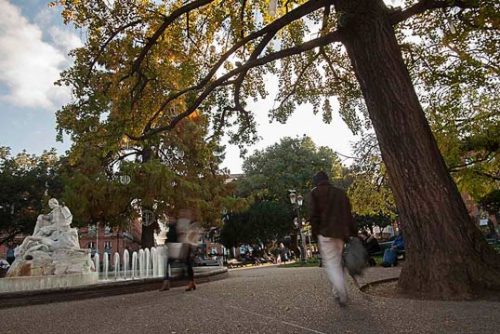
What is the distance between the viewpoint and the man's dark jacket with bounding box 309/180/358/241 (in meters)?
5.04

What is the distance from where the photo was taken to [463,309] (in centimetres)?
435

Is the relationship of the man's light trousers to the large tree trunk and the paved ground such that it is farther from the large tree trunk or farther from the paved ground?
the large tree trunk

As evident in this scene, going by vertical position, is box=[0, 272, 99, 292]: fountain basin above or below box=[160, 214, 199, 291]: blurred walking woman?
below

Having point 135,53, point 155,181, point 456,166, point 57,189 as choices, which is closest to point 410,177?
point 135,53

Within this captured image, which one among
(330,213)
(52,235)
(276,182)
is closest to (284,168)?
(276,182)

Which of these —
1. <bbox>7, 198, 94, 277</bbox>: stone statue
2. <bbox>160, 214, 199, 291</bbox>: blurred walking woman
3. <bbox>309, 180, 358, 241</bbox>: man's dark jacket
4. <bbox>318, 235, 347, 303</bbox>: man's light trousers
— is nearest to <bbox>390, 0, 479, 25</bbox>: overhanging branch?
<bbox>309, 180, 358, 241</bbox>: man's dark jacket

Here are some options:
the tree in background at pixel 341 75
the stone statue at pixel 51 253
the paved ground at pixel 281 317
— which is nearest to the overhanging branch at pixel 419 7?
the tree in background at pixel 341 75

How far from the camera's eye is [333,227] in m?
5.03

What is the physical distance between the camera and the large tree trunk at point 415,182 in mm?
5367

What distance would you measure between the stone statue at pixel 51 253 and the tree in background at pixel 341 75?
3997 mm

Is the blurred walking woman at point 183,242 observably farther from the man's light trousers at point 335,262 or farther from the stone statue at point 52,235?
the stone statue at point 52,235

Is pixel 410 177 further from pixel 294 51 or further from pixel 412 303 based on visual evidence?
pixel 294 51

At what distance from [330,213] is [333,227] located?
0.19 m

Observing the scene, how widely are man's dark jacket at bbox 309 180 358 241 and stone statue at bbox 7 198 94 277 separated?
28.8 ft
